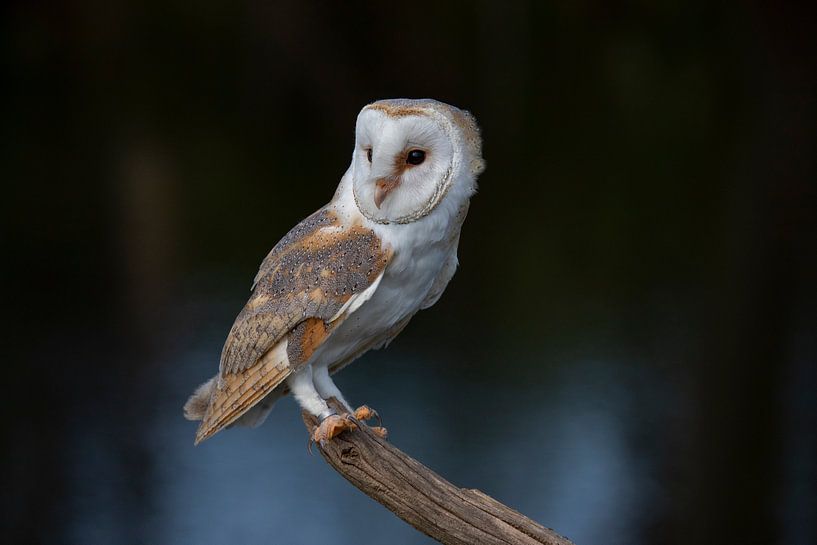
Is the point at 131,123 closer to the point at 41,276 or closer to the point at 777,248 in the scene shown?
the point at 41,276

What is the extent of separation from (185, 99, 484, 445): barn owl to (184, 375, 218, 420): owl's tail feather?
46mm

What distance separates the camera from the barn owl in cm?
130

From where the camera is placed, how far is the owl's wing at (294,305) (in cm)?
136

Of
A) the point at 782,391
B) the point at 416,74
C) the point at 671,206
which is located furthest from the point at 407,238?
the point at 416,74

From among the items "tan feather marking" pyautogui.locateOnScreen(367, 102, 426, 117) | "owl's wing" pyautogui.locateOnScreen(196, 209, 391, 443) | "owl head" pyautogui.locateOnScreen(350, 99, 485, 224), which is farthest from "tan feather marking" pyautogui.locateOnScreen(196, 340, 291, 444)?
"tan feather marking" pyautogui.locateOnScreen(367, 102, 426, 117)

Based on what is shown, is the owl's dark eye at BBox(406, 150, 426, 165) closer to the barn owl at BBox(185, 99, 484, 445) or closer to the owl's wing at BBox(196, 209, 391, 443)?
the barn owl at BBox(185, 99, 484, 445)

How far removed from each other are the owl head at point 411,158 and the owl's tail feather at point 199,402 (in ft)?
1.20

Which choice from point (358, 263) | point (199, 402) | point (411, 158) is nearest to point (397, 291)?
point (358, 263)

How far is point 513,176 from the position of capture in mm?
5203

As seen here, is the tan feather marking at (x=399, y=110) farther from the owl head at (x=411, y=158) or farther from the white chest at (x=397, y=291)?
the white chest at (x=397, y=291)

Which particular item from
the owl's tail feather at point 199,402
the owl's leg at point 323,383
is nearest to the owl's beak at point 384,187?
the owl's leg at point 323,383

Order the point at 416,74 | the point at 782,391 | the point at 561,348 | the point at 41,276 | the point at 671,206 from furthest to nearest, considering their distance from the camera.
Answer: the point at 416,74 → the point at 671,206 → the point at 41,276 → the point at 561,348 → the point at 782,391

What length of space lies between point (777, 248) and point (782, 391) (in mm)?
1017

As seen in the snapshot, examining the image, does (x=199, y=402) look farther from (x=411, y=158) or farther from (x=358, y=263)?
(x=411, y=158)
